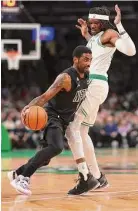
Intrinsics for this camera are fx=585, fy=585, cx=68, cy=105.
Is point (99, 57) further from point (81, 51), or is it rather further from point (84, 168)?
point (84, 168)

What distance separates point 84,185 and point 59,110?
3.21 feet

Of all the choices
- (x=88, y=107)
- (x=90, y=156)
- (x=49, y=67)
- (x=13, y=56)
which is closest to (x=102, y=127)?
(x=13, y=56)

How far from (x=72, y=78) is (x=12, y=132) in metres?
12.0

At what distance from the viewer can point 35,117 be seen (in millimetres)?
6781

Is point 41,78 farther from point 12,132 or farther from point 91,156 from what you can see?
point 91,156

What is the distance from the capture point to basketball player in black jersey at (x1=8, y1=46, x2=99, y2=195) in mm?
6953

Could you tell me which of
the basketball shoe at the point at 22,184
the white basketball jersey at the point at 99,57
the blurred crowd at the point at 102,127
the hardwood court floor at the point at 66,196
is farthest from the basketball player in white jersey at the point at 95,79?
the blurred crowd at the point at 102,127

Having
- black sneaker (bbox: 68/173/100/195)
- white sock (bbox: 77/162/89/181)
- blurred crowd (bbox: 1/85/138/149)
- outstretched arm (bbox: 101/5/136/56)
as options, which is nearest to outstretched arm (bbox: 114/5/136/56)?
outstretched arm (bbox: 101/5/136/56)

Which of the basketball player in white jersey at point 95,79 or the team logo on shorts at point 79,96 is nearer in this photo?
the team logo on shorts at point 79,96

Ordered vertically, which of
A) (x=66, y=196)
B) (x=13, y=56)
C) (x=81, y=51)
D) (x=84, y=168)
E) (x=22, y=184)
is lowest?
(x=66, y=196)

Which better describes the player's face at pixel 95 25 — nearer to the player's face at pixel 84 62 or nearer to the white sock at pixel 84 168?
the player's face at pixel 84 62

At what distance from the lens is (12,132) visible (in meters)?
19.0

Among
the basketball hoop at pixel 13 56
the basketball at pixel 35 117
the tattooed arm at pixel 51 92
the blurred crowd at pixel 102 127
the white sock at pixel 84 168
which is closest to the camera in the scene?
the basketball at pixel 35 117

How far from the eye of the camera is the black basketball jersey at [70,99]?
283 inches
